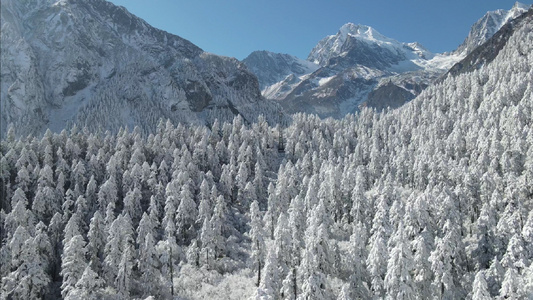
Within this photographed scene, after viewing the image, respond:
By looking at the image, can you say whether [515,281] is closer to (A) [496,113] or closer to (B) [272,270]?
(B) [272,270]

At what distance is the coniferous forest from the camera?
40.8 m

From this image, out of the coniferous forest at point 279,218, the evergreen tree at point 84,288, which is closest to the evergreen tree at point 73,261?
the coniferous forest at point 279,218

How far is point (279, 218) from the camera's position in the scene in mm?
50312

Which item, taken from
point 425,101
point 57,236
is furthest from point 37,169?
point 425,101

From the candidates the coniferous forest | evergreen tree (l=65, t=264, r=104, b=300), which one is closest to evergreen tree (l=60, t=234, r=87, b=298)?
the coniferous forest

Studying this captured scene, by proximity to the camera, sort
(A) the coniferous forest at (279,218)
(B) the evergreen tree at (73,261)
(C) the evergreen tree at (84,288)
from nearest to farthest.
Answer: (C) the evergreen tree at (84,288)
(A) the coniferous forest at (279,218)
(B) the evergreen tree at (73,261)

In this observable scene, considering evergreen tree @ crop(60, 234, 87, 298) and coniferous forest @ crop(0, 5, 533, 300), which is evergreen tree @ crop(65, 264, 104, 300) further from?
evergreen tree @ crop(60, 234, 87, 298)

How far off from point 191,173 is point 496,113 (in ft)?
282

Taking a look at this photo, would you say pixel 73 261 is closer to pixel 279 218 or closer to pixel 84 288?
pixel 84 288

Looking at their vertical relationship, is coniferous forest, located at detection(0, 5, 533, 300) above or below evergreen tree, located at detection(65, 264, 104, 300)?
above

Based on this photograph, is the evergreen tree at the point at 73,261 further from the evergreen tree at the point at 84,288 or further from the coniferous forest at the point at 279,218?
the evergreen tree at the point at 84,288

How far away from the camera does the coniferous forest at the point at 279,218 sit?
40.8 m

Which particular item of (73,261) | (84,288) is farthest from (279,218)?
(73,261)

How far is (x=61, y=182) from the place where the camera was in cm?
7588
